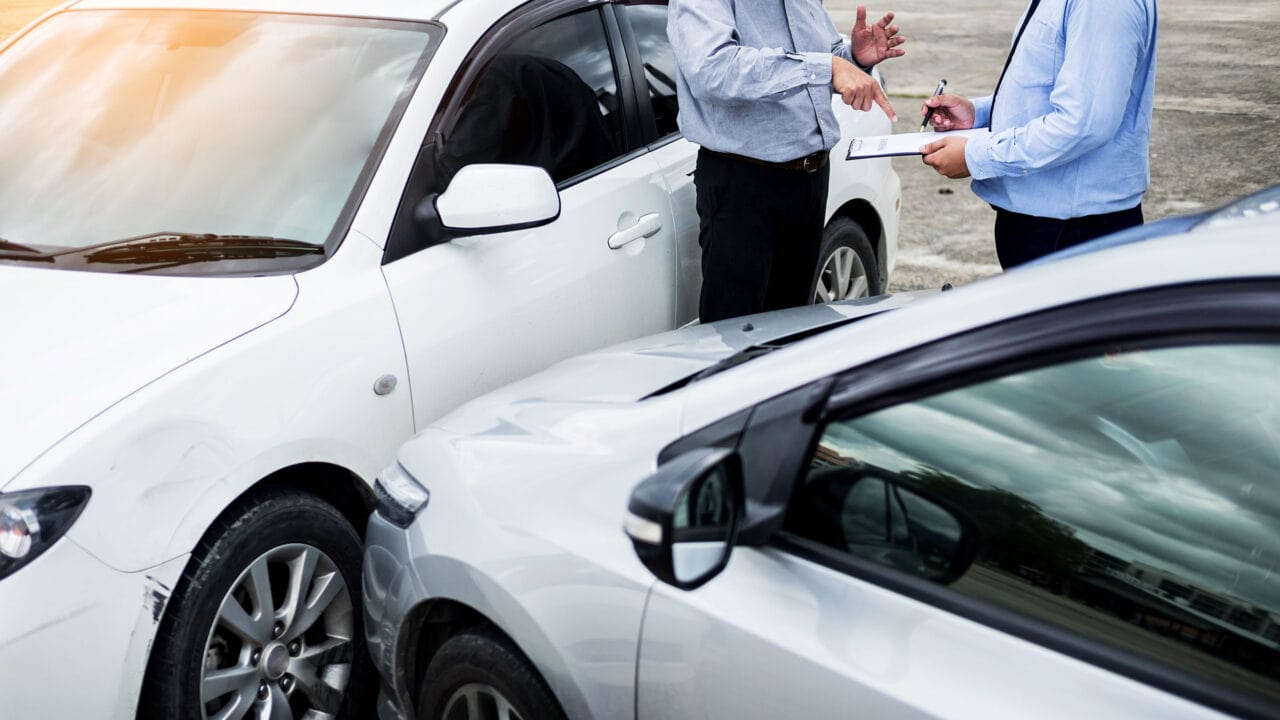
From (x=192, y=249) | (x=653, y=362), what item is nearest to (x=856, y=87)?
(x=653, y=362)

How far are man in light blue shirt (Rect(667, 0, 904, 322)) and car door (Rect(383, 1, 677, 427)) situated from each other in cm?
18

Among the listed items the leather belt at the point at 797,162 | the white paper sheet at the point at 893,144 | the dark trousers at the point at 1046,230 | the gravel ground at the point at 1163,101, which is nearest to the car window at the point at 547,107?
the leather belt at the point at 797,162

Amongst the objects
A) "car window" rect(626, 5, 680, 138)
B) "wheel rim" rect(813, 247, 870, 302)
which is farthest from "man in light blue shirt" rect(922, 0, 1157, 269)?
"wheel rim" rect(813, 247, 870, 302)

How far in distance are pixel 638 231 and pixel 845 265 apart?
132 centimetres

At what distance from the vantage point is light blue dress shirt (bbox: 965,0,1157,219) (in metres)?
2.73

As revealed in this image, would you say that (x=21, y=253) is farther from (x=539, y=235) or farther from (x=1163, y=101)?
(x=1163, y=101)

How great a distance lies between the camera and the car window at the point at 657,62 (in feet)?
12.9

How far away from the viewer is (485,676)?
7.17 feet

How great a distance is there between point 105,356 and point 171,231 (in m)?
0.55

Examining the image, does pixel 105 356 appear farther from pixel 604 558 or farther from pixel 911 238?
pixel 911 238

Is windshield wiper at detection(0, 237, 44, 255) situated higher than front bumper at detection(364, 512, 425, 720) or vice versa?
windshield wiper at detection(0, 237, 44, 255)

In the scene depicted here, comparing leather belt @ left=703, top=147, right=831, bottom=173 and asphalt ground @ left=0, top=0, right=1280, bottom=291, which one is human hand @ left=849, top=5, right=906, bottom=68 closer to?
leather belt @ left=703, top=147, right=831, bottom=173

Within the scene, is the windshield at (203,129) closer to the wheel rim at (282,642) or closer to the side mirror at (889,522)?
the wheel rim at (282,642)

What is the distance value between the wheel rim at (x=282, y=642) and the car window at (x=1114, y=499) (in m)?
1.49
